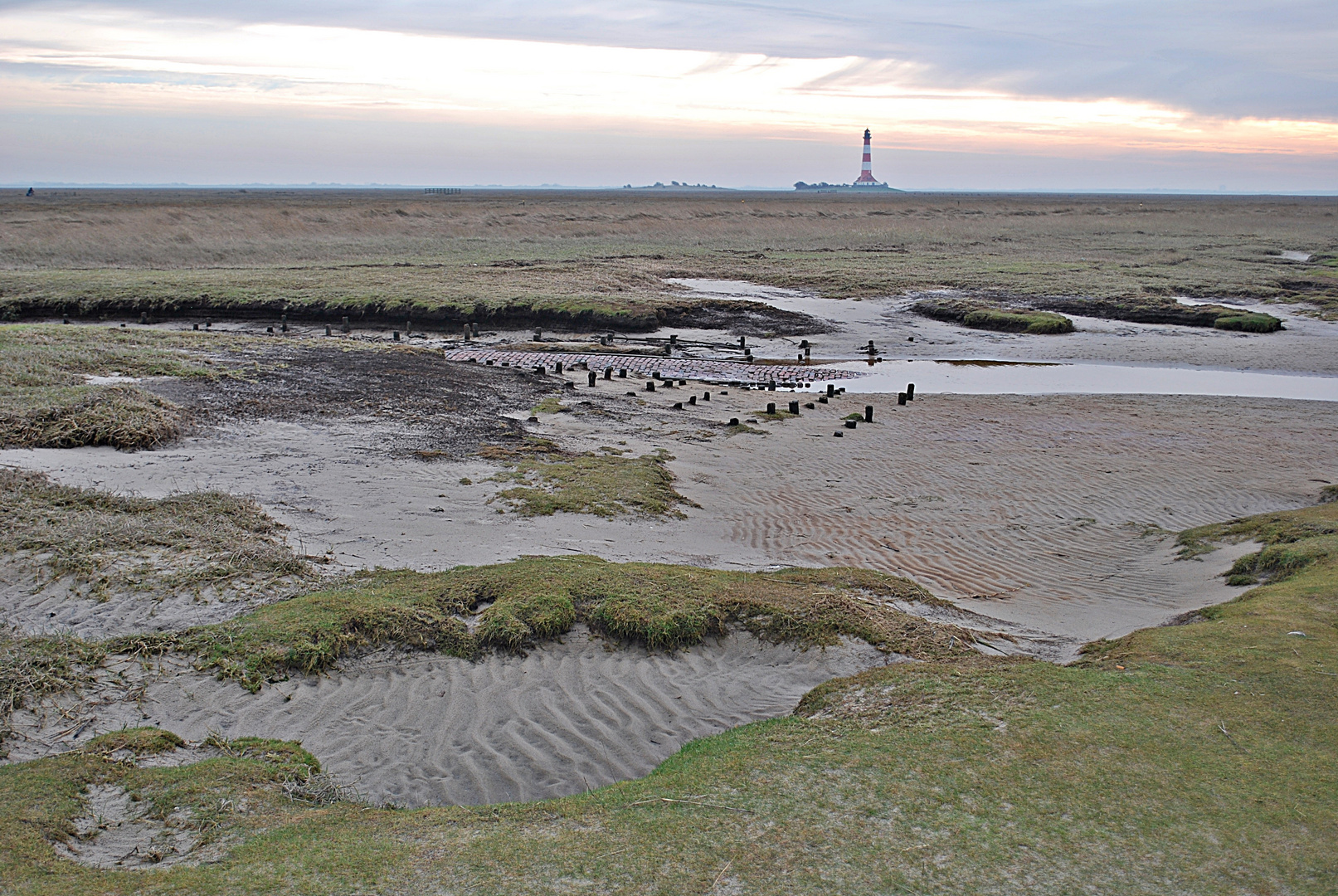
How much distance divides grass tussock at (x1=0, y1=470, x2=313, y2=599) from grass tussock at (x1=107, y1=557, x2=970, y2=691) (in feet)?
3.07

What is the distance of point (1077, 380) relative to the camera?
27.0 meters

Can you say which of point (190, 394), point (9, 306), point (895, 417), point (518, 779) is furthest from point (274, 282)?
point (518, 779)

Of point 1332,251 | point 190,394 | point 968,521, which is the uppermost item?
point 1332,251

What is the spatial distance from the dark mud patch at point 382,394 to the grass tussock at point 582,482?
39.8 inches

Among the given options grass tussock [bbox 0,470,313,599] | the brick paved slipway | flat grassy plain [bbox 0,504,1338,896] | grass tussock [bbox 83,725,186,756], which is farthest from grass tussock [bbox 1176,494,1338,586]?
the brick paved slipway

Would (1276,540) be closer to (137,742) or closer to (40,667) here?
(137,742)

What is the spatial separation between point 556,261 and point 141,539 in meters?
44.8

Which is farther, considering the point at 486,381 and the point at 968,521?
the point at 486,381

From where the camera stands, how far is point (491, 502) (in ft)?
40.5

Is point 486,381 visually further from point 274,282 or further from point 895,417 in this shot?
point 274,282

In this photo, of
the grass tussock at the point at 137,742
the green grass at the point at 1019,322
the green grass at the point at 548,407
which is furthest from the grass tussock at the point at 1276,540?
the green grass at the point at 1019,322

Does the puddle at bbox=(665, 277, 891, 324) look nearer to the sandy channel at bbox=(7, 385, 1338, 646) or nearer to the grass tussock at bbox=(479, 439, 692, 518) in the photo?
the sandy channel at bbox=(7, 385, 1338, 646)

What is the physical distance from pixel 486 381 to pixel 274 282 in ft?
70.1

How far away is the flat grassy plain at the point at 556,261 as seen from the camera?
113 feet
